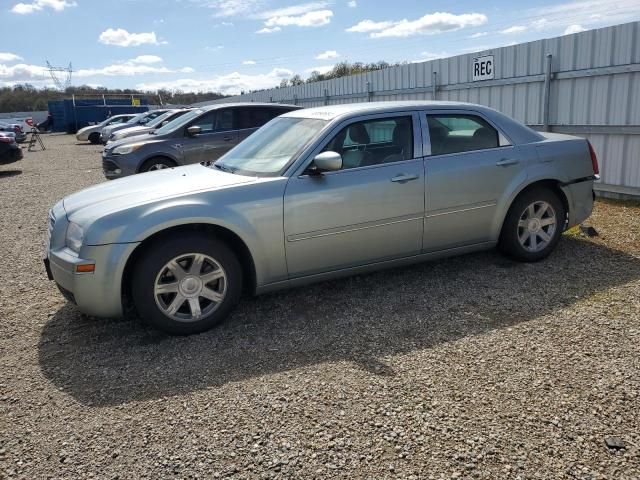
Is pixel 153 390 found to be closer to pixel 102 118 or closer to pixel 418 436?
pixel 418 436

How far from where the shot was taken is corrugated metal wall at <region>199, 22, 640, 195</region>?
24.6 feet

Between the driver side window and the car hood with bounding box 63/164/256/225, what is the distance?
0.85 m

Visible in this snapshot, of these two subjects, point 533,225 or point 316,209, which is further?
point 533,225

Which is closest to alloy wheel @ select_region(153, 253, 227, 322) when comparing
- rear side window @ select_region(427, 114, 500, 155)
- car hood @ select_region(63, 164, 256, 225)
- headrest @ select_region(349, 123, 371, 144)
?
car hood @ select_region(63, 164, 256, 225)

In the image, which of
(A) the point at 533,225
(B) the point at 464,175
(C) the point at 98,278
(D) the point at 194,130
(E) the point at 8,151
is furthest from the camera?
(E) the point at 8,151

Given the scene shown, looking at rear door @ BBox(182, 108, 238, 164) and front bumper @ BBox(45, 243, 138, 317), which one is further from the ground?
rear door @ BBox(182, 108, 238, 164)

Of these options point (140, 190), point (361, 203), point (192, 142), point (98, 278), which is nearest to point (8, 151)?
point (192, 142)

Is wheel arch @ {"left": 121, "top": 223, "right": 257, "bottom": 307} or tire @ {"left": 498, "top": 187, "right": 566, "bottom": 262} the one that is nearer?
wheel arch @ {"left": 121, "top": 223, "right": 257, "bottom": 307}

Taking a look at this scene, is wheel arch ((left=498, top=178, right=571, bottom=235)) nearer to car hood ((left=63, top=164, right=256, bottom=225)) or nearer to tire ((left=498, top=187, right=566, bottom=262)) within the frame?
tire ((left=498, top=187, right=566, bottom=262))

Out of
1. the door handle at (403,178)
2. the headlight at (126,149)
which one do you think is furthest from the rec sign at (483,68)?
the headlight at (126,149)

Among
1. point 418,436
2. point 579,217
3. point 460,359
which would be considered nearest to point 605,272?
point 579,217

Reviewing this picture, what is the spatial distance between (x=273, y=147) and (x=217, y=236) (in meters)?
1.11

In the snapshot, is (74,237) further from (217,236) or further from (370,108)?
(370,108)

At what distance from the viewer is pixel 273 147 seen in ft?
15.6
